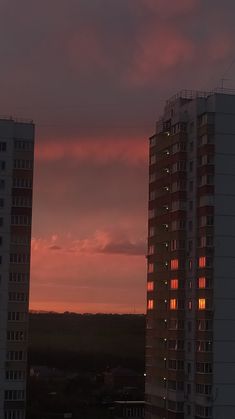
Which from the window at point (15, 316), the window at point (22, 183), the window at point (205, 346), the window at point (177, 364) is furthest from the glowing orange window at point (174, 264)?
the window at point (22, 183)

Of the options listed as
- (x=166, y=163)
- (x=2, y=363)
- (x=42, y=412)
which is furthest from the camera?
(x=42, y=412)

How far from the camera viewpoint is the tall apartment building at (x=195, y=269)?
8875 centimetres

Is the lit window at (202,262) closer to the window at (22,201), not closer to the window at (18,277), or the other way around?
the window at (18,277)

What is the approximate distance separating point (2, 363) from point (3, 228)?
14402 millimetres

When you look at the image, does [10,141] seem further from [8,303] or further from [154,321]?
[154,321]

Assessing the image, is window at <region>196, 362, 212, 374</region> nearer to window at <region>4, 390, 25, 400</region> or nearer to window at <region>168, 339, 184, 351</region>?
window at <region>168, 339, 184, 351</region>

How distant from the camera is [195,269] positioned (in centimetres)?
9175

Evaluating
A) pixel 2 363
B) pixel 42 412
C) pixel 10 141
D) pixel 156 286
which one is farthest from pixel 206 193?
pixel 42 412

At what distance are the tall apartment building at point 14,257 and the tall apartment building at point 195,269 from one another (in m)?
17.0

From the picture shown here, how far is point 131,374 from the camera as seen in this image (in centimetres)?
16988

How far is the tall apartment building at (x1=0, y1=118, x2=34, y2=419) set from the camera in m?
88.0

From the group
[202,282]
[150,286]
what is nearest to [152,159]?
[150,286]

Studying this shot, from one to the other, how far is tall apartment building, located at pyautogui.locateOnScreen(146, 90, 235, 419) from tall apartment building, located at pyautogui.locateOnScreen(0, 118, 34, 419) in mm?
16981

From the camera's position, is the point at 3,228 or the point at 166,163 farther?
the point at 166,163
